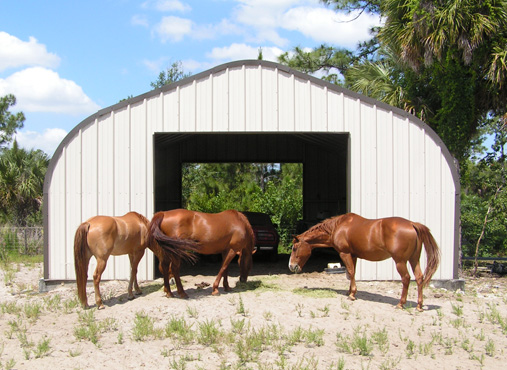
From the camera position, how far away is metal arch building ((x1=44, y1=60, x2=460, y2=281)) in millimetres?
10703

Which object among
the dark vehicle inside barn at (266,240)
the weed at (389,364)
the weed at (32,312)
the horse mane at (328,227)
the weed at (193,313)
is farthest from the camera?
the dark vehicle inside barn at (266,240)

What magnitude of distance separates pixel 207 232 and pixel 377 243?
3117 mm

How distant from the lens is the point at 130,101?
424 inches

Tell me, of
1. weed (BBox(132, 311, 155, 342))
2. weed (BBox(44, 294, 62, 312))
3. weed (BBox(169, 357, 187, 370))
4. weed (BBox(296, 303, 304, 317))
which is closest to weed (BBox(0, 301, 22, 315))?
weed (BBox(44, 294, 62, 312))

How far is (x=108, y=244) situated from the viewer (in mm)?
8562

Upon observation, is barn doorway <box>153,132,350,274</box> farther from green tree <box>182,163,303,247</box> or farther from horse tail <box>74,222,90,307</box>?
horse tail <box>74,222,90,307</box>

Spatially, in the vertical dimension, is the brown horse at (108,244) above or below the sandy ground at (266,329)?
above

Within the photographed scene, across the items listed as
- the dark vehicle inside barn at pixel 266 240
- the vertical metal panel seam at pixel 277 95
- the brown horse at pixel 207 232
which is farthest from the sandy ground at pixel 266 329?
the dark vehicle inside barn at pixel 266 240

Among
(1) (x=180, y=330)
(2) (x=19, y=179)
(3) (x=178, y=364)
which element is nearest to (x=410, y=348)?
(3) (x=178, y=364)

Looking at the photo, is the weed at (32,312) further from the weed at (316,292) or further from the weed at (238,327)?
the weed at (316,292)

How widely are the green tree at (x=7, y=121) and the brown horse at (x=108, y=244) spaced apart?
79.8 feet

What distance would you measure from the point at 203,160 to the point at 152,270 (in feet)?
28.1

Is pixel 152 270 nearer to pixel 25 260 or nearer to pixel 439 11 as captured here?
pixel 25 260

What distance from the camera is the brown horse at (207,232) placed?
901 centimetres
